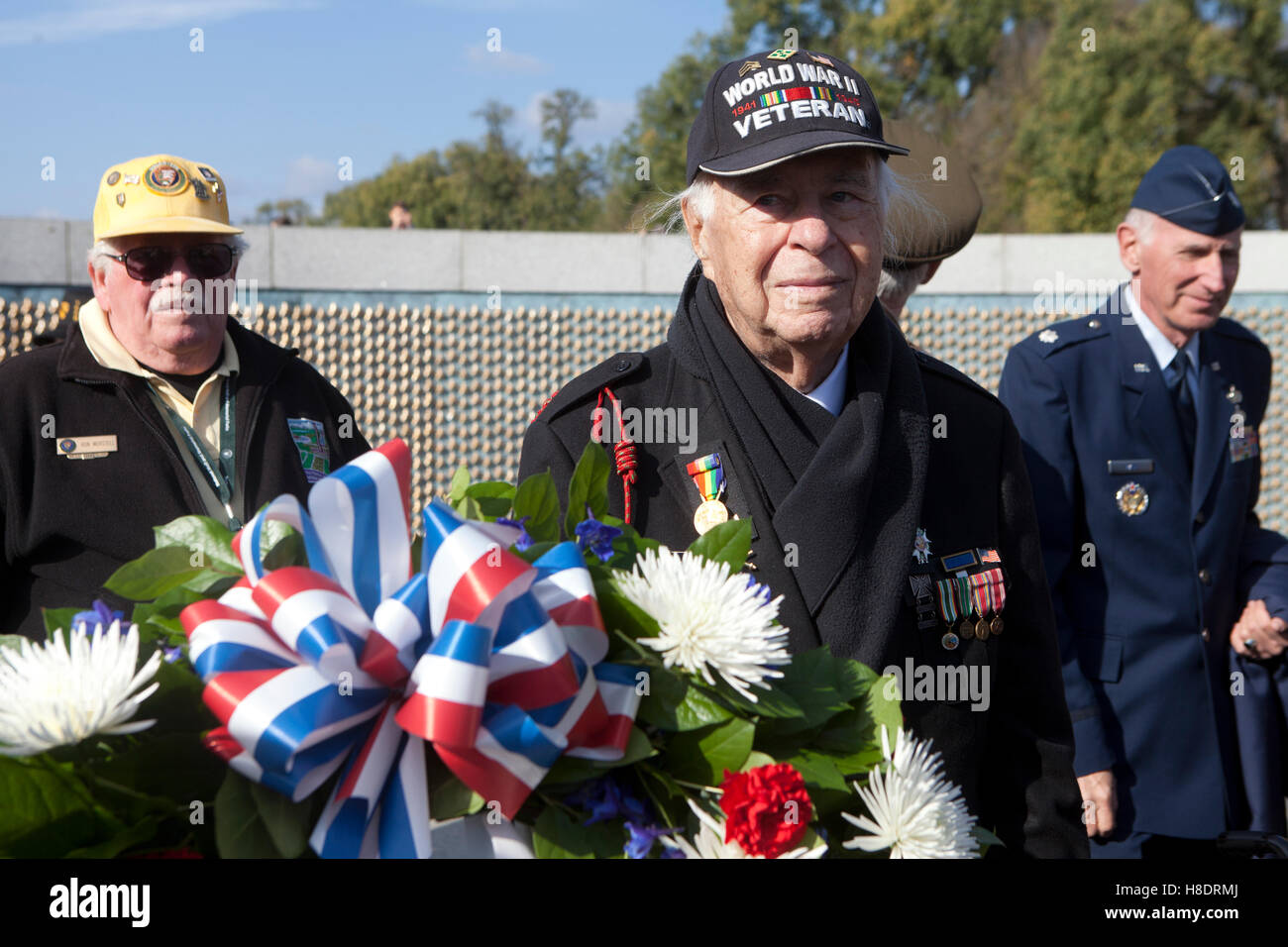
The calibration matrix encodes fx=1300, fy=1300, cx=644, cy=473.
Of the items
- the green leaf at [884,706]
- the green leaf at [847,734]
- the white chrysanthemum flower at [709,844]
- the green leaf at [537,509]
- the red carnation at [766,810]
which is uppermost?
the green leaf at [537,509]

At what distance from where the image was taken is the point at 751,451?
2162mm

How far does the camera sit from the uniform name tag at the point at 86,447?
127 inches

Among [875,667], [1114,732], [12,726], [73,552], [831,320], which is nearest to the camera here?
[12,726]

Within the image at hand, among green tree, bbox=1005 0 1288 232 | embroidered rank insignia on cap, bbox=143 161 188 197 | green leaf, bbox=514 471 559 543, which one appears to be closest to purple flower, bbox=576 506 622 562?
green leaf, bbox=514 471 559 543

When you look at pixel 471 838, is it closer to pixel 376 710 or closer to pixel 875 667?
pixel 376 710

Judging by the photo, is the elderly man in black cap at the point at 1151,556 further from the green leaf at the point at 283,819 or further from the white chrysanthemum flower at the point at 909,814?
the green leaf at the point at 283,819

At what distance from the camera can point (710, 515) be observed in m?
2.11

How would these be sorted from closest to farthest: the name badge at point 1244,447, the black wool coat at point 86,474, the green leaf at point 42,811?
the green leaf at point 42,811
the black wool coat at point 86,474
the name badge at point 1244,447

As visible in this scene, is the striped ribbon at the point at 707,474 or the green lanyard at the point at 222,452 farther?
the green lanyard at the point at 222,452

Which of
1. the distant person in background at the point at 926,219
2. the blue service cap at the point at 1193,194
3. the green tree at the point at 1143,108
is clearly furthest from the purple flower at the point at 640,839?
the green tree at the point at 1143,108

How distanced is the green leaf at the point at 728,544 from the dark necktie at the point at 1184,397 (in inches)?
105

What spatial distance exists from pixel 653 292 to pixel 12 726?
10746 millimetres

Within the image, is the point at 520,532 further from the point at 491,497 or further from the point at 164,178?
the point at 164,178
